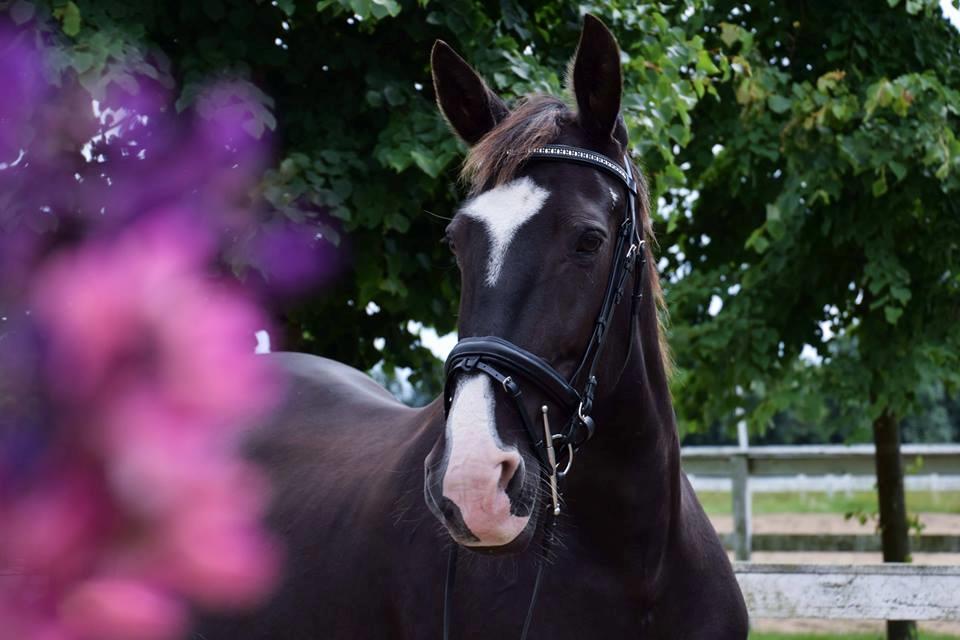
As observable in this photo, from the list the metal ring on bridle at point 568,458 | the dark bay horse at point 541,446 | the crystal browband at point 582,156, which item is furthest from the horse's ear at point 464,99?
the metal ring on bridle at point 568,458

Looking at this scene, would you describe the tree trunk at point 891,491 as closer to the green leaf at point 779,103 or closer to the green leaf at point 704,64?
the green leaf at point 779,103

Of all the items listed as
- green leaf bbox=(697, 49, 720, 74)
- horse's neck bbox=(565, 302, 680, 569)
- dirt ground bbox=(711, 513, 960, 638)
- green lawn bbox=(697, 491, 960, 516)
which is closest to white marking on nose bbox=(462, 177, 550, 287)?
horse's neck bbox=(565, 302, 680, 569)

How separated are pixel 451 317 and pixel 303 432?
1.52m

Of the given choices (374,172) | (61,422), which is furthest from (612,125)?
(61,422)

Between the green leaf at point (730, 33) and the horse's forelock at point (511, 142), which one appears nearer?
the horse's forelock at point (511, 142)

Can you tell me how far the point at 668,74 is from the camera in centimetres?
523

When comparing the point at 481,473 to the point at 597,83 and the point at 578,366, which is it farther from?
the point at 597,83

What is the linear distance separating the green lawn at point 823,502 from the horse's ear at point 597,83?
15963 mm

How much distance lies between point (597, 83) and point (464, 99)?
42 centimetres

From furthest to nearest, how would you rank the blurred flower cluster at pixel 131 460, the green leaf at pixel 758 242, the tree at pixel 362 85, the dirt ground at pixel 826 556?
the dirt ground at pixel 826 556 < the green leaf at pixel 758 242 < the tree at pixel 362 85 < the blurred flower cluster at pixel 131 460

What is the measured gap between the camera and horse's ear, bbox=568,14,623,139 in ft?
A: 9.89

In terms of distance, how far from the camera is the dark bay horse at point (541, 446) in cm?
250

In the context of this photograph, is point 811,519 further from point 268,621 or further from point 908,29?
point 268,621

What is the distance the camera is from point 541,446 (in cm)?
257
